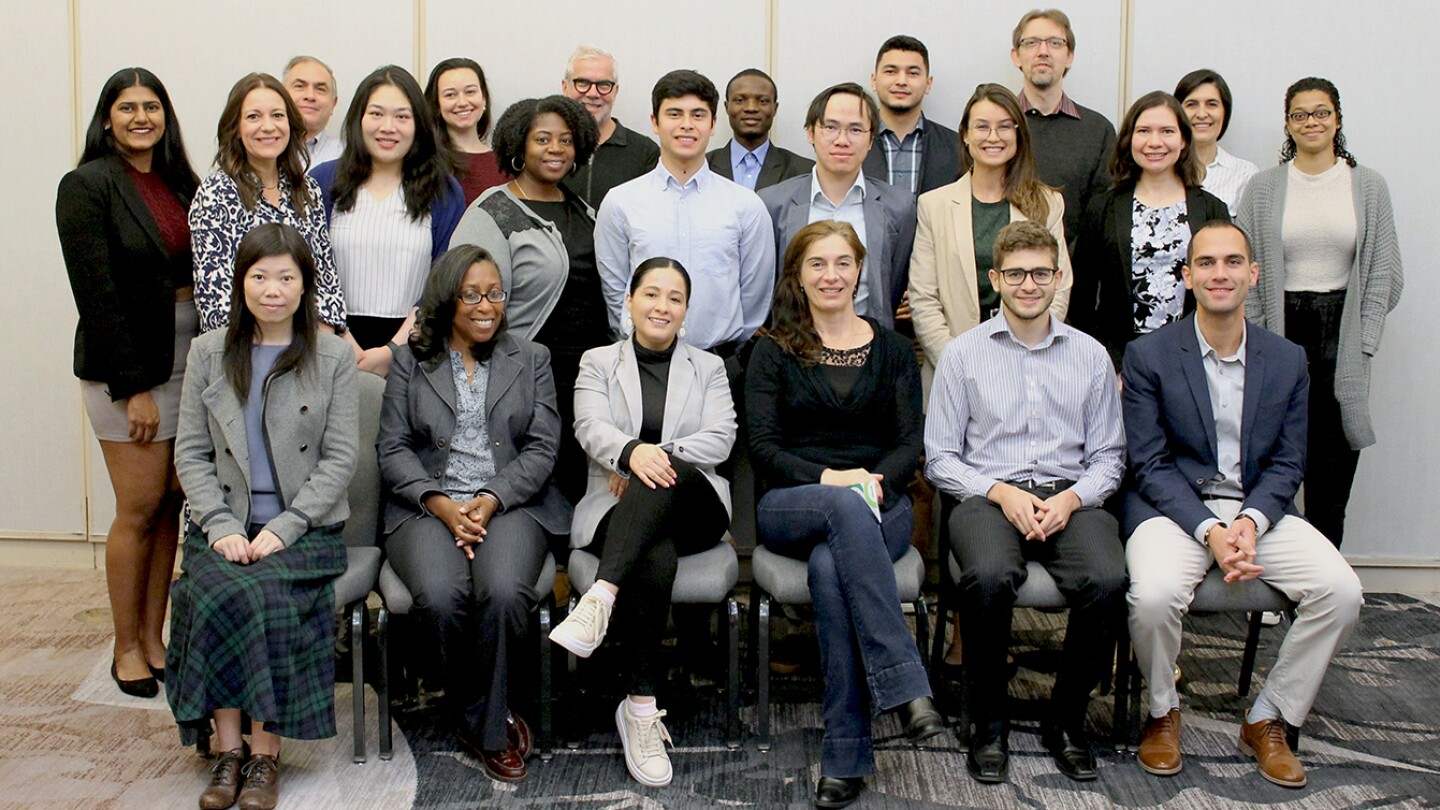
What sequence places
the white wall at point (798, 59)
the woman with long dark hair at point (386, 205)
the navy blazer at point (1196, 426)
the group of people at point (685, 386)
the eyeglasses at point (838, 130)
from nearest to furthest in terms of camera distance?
the group of people at point (685, 386), the navy blazer at point (1196, 426), the woman with long dark hair at point (386, 205), the eyeglasses at point (838, 130), the white wall at point (798, 59)

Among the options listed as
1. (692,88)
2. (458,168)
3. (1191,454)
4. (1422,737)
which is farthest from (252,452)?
(1422,737)

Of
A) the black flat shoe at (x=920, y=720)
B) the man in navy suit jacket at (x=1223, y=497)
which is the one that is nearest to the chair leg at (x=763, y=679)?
the black flat shoe at (x=920, y=720)

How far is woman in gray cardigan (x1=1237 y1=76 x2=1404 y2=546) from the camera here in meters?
4.06

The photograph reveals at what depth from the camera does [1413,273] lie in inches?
183

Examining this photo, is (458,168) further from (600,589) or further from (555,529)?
(600,589)

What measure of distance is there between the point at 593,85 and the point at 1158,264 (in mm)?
1996

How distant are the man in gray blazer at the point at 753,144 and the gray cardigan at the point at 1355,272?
1.53 meters

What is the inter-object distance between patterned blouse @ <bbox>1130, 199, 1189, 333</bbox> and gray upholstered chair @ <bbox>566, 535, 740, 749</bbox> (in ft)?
5.16

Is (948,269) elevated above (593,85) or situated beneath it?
situated beneath

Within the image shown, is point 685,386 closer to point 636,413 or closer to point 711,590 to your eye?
point 636,413

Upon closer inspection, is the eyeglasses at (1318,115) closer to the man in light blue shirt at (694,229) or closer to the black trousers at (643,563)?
the man in light blue shirt at (694,229)

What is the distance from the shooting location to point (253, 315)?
3129 mm

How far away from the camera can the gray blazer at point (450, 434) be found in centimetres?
323

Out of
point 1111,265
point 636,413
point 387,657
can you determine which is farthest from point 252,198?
point 1111,265
